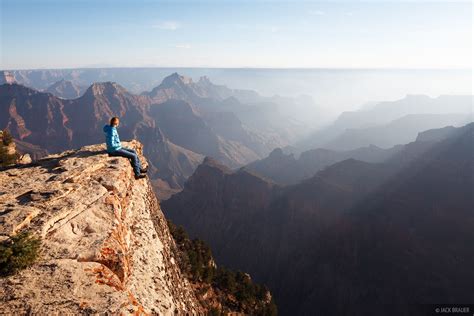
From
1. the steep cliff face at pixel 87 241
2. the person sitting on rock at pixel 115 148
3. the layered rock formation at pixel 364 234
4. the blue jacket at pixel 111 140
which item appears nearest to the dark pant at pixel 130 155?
the person sitting on rock at pixel 115 148

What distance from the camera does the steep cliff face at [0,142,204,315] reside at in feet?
→ 30.2

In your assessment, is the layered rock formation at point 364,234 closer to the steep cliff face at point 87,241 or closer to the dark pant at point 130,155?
the dark pant at point 130,155

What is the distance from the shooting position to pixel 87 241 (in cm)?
1150

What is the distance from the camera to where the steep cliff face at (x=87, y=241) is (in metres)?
9.20

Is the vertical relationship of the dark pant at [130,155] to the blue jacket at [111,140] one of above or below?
below

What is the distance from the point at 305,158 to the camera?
7613 inches

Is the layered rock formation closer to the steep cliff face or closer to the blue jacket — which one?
the steep cliff face

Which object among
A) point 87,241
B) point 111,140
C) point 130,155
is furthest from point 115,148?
point 87,241

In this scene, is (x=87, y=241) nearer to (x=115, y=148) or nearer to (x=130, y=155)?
(x=130, y=155)

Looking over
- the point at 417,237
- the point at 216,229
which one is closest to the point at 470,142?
the point at 417,237

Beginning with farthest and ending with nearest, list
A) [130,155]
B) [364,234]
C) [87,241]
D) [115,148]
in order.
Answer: [364,234]
[130,155]
[115,148]
[87,241]

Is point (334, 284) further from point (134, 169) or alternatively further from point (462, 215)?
point (134, 169)

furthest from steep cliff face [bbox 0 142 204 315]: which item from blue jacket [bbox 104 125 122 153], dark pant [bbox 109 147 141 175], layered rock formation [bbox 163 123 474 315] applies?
layered rock formation [bbox 163 123 474 315]

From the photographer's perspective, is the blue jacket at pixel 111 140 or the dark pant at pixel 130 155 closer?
the blue jacket at pixel 111 140
